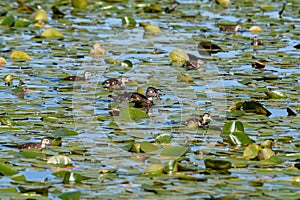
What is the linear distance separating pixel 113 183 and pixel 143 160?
0.68m

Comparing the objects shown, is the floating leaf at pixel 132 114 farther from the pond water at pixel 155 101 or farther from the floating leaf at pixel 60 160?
the floating leaf at pixel 60 160

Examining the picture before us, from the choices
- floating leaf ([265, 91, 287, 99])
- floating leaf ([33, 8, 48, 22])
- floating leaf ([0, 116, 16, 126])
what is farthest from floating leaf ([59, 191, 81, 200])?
floating leaf ([33, 8, 48, 22])

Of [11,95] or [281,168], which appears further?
[11,95]

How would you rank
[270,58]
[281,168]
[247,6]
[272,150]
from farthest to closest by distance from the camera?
1. [247,6]
2. [270,58]
3. [272,150]
4. [281,168]

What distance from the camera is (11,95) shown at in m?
9.99

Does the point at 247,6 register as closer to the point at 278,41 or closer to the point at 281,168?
the point at 278,41

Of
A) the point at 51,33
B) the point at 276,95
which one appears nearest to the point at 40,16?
the point at 51,33

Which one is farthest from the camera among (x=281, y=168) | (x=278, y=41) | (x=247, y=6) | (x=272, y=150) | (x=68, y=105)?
(x=247, y=6)

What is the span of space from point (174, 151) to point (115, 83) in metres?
3.30

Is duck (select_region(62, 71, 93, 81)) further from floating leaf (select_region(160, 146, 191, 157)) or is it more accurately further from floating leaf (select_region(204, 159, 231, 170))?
floating leaf (select_region(204, 159, 231, 170))

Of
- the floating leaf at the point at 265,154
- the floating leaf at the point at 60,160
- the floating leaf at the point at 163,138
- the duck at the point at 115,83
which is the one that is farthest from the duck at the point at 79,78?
the floating leaf at the point at 265,154

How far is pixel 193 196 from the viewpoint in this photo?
6.39m

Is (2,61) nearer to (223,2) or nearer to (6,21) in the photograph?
(6,21)

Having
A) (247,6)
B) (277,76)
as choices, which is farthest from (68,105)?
(247,6)
